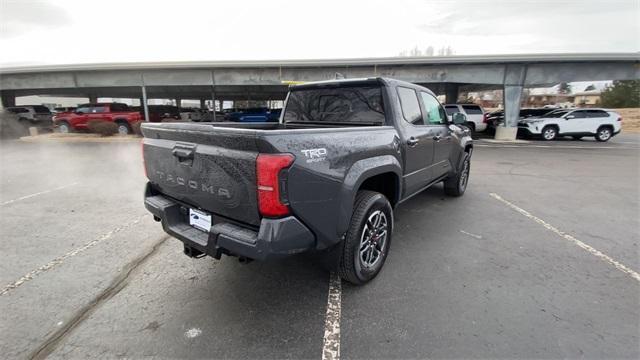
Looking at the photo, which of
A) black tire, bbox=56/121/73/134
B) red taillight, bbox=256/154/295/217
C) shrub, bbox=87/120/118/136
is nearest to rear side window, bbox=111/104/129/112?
shrub, bbox=87/120/118/136

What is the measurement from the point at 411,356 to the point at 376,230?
1143mm

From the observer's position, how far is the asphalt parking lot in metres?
2.16

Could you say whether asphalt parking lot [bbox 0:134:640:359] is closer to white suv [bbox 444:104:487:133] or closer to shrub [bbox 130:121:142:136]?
shrub [bbox 130:121:142:136]

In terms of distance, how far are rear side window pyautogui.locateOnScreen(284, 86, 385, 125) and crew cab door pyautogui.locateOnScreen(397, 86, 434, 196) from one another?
337 millimetres

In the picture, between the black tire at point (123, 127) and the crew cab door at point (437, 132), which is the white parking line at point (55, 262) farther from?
the black tire at point (123, 127)

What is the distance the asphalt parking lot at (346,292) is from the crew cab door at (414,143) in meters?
0.77

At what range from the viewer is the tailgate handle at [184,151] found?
2365 mm

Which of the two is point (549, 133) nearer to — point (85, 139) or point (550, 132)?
point (550, 132)

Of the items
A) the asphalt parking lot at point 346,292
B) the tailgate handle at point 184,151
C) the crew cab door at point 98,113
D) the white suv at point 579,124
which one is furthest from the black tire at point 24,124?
the white suv at point 579,124

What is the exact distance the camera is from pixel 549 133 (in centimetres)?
1697

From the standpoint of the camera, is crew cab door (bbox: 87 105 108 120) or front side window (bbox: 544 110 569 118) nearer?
front side window (bbox: 544 110 569 118)

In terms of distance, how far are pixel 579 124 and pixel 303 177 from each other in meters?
20.7

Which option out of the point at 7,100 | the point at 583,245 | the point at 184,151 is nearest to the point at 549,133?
the point at 583,245

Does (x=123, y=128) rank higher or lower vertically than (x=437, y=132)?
lower
